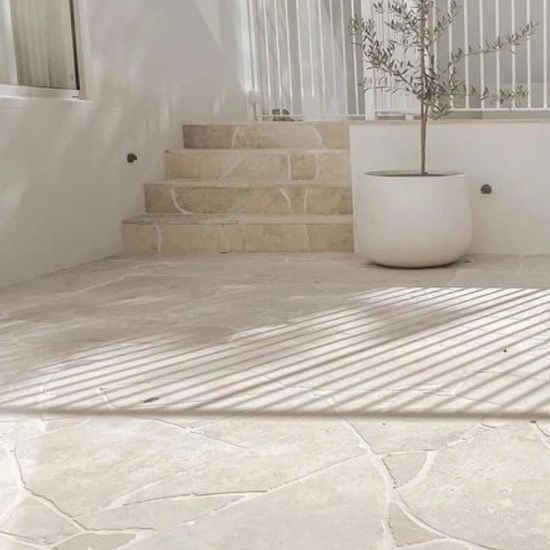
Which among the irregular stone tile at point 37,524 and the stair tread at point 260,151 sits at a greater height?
the stair tread at point 260,151

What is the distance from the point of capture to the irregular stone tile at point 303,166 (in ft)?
15.6

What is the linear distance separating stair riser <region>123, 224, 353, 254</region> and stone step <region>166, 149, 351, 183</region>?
1.58ft

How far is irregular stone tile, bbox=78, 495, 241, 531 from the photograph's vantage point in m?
1.49

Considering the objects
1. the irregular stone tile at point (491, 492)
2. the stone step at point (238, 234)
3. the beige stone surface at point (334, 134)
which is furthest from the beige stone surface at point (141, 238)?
the irregular stone tile at point (491, 492)

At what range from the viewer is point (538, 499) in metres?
1.52

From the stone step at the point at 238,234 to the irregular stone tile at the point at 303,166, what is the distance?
0.38 m

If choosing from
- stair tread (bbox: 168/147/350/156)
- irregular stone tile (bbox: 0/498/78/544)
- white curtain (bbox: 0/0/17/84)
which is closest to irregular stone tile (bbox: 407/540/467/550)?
irregular stone tile (bbox: 0/498/78/544)

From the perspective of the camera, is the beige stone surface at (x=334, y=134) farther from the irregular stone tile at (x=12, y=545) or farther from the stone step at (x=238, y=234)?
the irregular stone tile at (x=12, y=545)

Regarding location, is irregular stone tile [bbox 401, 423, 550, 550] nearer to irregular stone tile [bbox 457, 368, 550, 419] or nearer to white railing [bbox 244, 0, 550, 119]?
irregular stone tile [bbox 457, 368, 550, 419]

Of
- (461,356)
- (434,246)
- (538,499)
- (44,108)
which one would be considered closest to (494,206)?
(434,246)

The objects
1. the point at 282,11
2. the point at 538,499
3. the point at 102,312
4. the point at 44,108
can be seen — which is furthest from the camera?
the point at 282,11

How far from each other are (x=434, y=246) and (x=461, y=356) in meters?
1.40

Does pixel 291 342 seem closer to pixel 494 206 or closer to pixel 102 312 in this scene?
pixel 102 312

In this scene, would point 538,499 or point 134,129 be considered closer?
point 538,499
